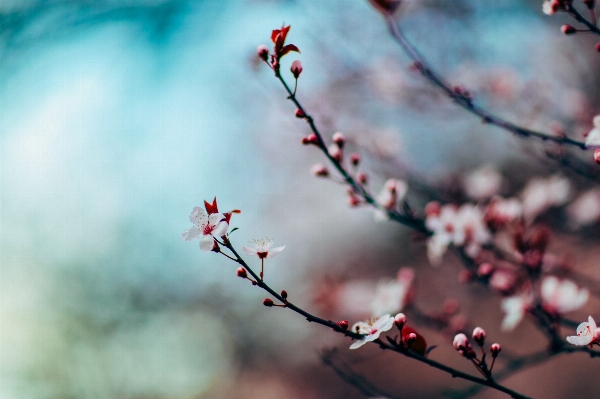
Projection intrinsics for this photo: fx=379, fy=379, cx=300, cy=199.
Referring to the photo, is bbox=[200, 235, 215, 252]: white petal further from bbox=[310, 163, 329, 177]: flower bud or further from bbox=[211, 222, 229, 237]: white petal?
bbox=[310, 163, 329, 177]: flower bud

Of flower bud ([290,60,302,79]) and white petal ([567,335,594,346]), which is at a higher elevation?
flower bud ([290,60,302,79])

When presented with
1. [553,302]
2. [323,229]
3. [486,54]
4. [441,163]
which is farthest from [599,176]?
[323,229]

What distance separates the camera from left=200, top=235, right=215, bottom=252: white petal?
34.9 inches

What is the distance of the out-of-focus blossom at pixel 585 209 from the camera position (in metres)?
2.60

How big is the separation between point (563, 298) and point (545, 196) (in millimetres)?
1035

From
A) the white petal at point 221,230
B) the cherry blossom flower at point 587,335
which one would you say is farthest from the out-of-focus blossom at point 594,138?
the white petal at point 221,230

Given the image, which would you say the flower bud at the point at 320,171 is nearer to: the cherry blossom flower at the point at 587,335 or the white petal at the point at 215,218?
the white petal at the point at 215,218

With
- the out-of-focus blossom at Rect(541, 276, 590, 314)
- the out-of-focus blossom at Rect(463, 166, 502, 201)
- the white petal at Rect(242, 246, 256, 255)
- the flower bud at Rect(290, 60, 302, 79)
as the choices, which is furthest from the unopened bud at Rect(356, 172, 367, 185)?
the out-of-focus blossom at Rect(463, 166, 502, 201)

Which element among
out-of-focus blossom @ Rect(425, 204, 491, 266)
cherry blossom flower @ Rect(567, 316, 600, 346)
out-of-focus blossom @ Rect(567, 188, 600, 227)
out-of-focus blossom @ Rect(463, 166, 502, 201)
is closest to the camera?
cherry blossom flower @ Rect(567, 316, 600, 346)

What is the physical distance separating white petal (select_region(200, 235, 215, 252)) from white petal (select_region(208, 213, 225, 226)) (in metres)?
0.04

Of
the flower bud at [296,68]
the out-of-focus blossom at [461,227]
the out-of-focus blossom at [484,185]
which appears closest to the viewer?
the flower bud at [296,68]

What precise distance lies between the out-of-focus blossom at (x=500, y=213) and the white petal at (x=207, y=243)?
1.34m

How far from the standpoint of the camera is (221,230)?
2.85 feet

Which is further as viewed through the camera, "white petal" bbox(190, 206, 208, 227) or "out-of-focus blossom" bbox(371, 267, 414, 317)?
"out-of-focus blossom" bbox(371, 267, 414, 317)
